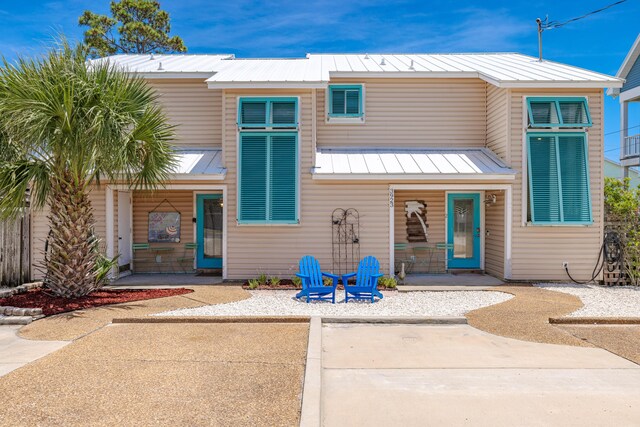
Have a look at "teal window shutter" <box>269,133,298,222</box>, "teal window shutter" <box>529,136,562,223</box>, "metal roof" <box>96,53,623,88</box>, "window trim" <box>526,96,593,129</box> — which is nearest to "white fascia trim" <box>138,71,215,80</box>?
"metal roof" <box>96,53,623,88</box>

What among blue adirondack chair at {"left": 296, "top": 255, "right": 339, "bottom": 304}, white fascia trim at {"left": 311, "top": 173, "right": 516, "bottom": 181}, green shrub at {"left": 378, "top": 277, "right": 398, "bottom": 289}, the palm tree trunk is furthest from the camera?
white fascia trim at {"left": 311, "top": 173, "right": 516, "bottom": 181}

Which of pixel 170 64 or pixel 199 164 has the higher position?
pixel 170 64

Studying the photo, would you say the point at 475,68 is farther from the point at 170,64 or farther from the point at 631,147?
the point at 631,147

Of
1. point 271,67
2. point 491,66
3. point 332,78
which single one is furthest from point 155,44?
point 491,66

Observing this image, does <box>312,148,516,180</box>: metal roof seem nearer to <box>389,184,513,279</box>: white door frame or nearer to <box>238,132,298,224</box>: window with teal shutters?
<box>389,184,513,279</box>: white door frame

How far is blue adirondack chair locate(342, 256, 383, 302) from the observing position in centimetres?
861

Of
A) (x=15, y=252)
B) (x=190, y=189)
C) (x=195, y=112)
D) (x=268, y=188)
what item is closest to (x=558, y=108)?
(x=268, y=188)

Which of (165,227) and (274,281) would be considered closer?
(274,281)

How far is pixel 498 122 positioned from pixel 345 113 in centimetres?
396

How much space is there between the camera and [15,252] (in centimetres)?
1038

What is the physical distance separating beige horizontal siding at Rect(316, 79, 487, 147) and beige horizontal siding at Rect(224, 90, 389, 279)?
6.16ft

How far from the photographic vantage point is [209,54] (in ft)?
51.2

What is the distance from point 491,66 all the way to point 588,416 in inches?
436

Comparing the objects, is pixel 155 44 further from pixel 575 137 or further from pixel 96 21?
pixel 575 137
